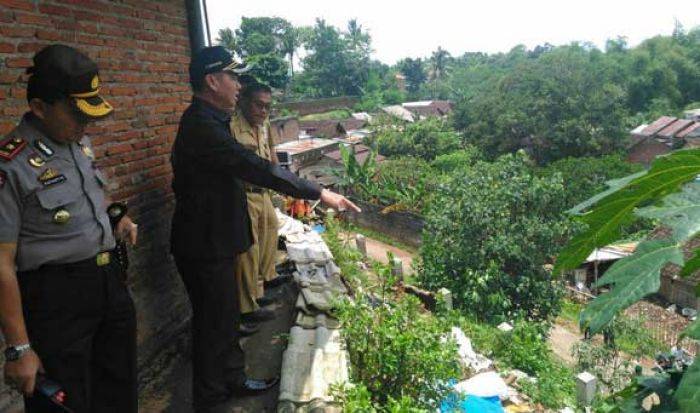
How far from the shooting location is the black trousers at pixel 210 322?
255cm

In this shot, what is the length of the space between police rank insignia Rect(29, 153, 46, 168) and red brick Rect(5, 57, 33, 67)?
760 millimetres

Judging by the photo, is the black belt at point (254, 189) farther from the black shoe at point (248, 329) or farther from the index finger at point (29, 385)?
the index finger at point (29, 385)

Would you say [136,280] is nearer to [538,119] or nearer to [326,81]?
[538,119]

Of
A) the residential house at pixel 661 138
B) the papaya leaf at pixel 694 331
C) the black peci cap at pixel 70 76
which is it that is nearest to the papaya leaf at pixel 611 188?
the papaya leaf at pixel 694 331

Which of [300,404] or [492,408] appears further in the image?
[492,408]

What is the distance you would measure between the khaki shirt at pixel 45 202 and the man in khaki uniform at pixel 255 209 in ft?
4.43

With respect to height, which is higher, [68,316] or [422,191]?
[68,316]

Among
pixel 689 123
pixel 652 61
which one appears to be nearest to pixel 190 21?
pixel 689 123

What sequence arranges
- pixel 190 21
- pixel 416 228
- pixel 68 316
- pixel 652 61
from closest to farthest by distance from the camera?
pixel 68 316 → pixel 190 21 → pixel 416 228 → pixel 652 61

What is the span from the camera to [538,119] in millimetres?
27172

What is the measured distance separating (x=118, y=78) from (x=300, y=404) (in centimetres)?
219

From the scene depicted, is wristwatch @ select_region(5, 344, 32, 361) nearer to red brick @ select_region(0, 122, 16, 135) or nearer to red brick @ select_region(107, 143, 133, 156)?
red brick @ select_region(0, 122, 16, 135)

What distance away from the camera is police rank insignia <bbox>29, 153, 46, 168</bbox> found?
1762mm

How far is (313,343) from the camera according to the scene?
10.4 ft
